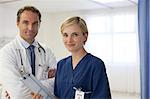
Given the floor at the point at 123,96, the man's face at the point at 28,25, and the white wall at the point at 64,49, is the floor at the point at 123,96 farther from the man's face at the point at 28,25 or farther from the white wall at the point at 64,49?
the man's face at the point at 28,25

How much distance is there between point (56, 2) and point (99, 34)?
49cm

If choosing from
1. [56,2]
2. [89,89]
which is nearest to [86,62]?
[89,89]

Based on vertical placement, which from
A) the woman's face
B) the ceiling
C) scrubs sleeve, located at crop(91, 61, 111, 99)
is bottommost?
scrubs sleeve, located at crop(91, 61, 111, 99)

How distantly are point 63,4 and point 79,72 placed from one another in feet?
2.73

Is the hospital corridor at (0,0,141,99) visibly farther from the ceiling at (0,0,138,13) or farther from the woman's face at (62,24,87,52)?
the woman's face at (62,24,87,52)

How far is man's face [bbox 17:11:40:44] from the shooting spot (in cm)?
127

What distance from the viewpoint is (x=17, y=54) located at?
125cm

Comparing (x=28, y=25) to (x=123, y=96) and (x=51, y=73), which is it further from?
(x=123, y=96)

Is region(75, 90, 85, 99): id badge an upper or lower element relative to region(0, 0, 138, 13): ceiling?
lower

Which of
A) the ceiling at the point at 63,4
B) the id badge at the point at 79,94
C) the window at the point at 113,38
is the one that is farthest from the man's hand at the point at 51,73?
the ceiling at the point at 63,4

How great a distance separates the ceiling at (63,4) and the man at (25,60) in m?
0.46

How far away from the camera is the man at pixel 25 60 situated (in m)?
1.19

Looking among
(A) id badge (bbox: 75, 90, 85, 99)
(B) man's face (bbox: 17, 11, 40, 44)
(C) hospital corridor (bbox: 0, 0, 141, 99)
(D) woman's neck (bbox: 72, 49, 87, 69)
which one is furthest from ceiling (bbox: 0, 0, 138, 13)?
(A) id badge (bbox: 75, 90, 85, 99)

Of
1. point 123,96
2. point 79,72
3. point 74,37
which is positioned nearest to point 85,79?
point 79,72
